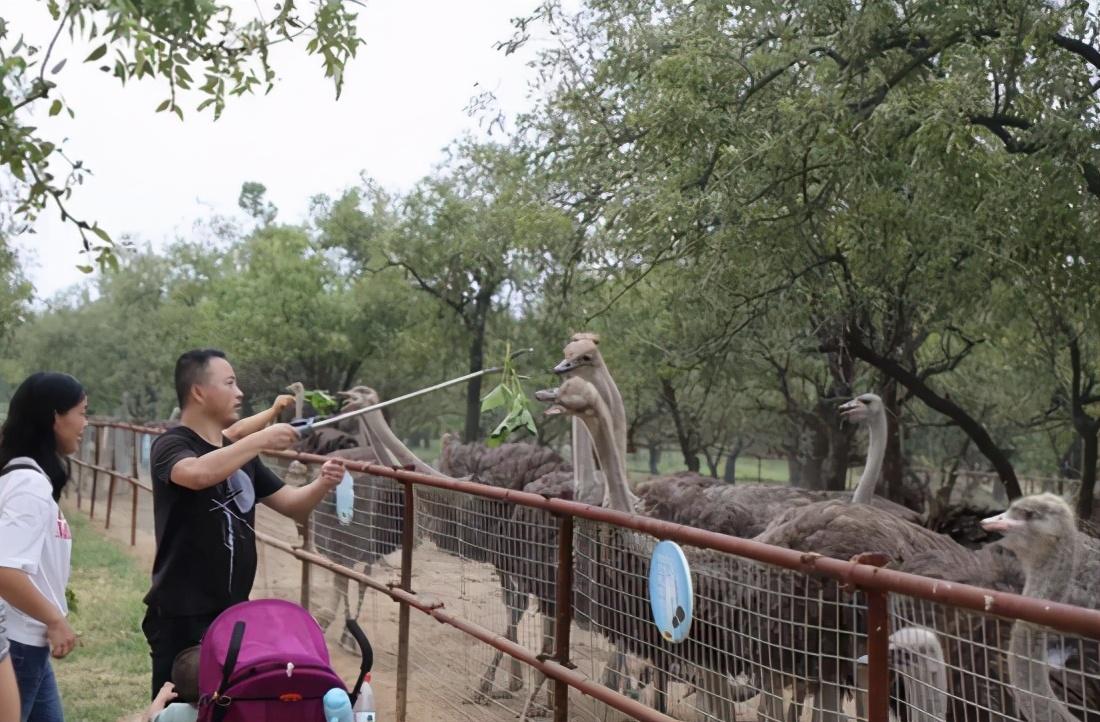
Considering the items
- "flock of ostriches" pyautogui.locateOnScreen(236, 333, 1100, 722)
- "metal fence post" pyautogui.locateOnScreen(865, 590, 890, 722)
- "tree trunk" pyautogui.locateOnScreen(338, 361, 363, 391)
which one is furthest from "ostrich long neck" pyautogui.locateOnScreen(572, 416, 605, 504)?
"tree trunk" pyautogui.locateOnScreen(338, 361, 363, 391)

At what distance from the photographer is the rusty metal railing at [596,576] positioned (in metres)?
2.47

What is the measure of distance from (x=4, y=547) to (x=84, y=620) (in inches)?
268

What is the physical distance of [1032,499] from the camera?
5066mm

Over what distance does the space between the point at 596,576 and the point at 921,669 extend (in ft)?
4.36

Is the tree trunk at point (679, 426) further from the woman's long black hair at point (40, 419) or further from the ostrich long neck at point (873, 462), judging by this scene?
the woman's long black hair at point (40, 419)

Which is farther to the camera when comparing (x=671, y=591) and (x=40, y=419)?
(x=40, y=419)

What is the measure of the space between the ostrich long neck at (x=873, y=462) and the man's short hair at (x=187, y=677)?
536 centimetres

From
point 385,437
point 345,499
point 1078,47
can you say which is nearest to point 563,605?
point 345,499

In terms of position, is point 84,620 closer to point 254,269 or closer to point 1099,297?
point 1099,297

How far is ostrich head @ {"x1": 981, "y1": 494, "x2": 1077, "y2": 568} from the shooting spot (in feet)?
16.4

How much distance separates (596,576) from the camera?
4.71m

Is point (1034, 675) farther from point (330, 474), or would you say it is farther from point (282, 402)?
point (282, 402)

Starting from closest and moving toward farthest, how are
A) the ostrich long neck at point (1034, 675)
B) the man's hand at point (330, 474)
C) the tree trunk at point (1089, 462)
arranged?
the ostrich long neck at point (1034, 675) → the man's hand at point (330, 474) → the tree trunk at point (1089, 462)

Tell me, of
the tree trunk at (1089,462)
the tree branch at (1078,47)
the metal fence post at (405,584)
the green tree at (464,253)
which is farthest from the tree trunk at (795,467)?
the metal fence post at (405,584)
